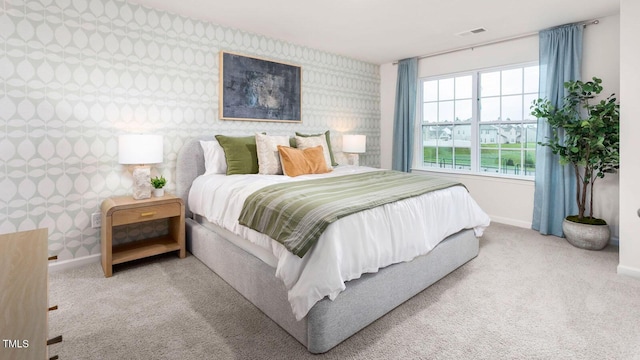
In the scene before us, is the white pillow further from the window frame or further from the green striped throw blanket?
the window frame

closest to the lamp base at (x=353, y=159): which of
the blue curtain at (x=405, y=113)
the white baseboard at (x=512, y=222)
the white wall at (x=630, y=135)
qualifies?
the blue curtain at (x=405, y=113)

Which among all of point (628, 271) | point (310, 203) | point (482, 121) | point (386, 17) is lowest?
point (628, 271)

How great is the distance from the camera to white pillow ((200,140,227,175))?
3332 mm

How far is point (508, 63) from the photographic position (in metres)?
Answer: 4.22

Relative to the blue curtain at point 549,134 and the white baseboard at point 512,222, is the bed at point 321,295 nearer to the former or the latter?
the blue curtain at point 549,134

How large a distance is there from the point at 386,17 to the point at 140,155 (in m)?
2.79

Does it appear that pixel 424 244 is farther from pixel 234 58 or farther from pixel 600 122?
pixel 234 58

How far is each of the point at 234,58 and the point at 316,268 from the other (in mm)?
2877

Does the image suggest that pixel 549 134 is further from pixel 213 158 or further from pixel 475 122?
pixel 213 158

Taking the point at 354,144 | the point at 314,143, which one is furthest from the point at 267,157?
the point at 354,144

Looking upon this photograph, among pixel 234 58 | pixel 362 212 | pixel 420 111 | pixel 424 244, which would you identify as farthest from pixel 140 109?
pixel 420 111

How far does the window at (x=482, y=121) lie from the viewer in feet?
14.0

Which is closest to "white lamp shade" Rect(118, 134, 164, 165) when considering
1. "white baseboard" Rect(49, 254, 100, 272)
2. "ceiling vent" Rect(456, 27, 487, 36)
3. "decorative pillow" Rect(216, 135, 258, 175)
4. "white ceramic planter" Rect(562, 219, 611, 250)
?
"decorative pillow" Rect(216, 135, 258, 175)

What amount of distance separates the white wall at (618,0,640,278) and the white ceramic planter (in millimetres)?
539
